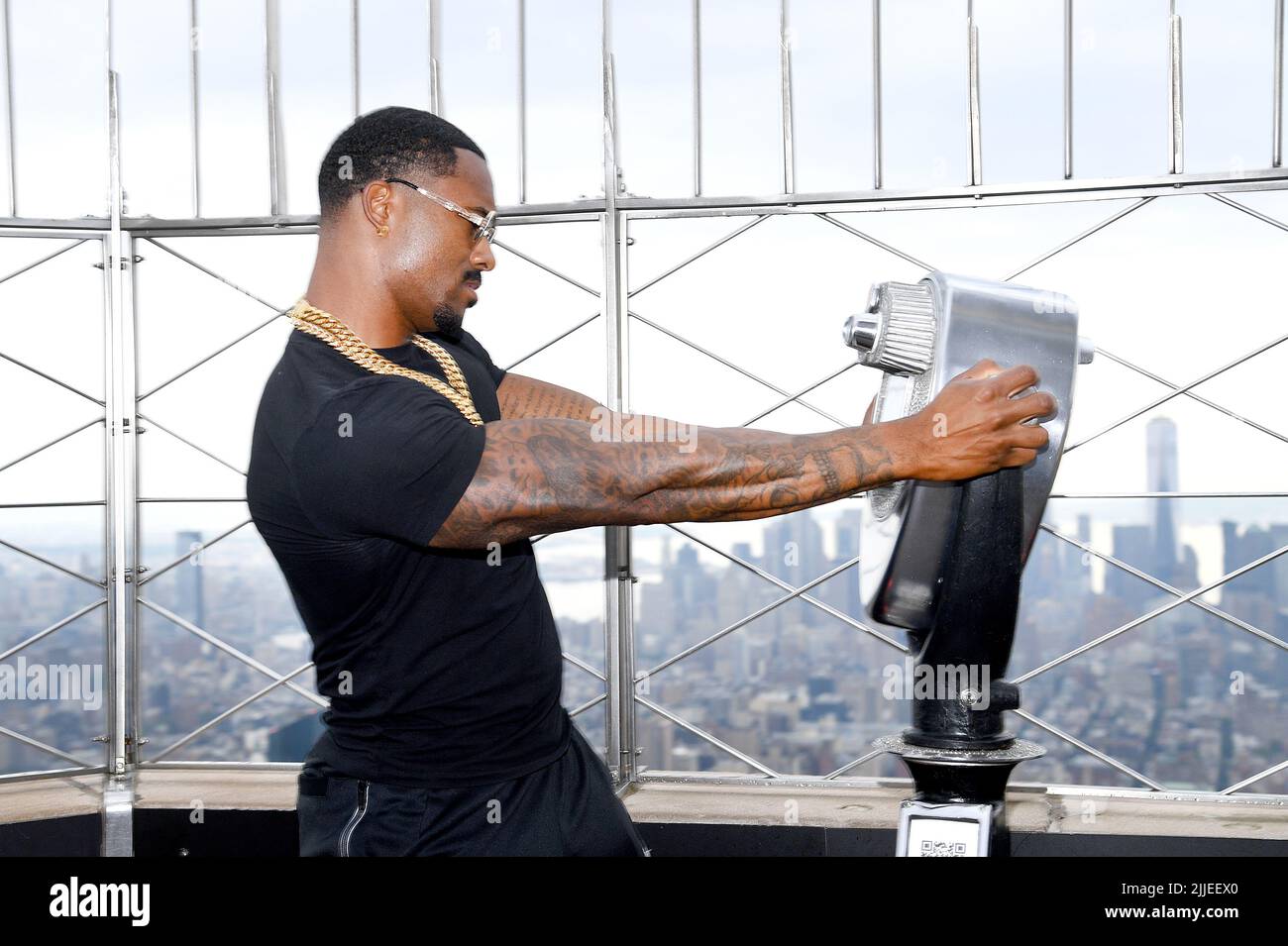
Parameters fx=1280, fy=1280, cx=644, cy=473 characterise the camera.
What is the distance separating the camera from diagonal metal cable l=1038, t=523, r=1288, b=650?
10.0ft

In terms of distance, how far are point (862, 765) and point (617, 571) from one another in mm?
837

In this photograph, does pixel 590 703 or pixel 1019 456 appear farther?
pixel 590 703

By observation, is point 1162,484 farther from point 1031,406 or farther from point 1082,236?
point 1031,406

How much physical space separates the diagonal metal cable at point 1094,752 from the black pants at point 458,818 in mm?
1966

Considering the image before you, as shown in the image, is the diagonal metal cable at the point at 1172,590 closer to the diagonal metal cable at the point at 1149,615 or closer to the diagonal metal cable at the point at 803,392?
the diagonal metal cable at the point at 1149,615

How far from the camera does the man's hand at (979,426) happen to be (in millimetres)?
1159

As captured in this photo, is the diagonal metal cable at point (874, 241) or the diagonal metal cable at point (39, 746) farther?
the diagonal metal cable at point (39, 746)

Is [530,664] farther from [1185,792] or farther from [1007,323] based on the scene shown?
[1185,792]

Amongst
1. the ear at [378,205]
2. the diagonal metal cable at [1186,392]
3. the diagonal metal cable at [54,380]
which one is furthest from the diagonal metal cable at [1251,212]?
the diagonal metal cable at [54,380]

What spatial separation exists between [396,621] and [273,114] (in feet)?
7.28

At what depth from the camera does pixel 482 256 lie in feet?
4.89

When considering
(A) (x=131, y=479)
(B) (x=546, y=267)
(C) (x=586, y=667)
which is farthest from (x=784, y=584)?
(A) (x=131, y=479)

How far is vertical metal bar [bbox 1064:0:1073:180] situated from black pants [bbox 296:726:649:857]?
7.11ft

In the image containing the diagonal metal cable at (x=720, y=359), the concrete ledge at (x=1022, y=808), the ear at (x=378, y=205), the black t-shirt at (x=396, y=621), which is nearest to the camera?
the black t-shirt at (x=396, y=621)
